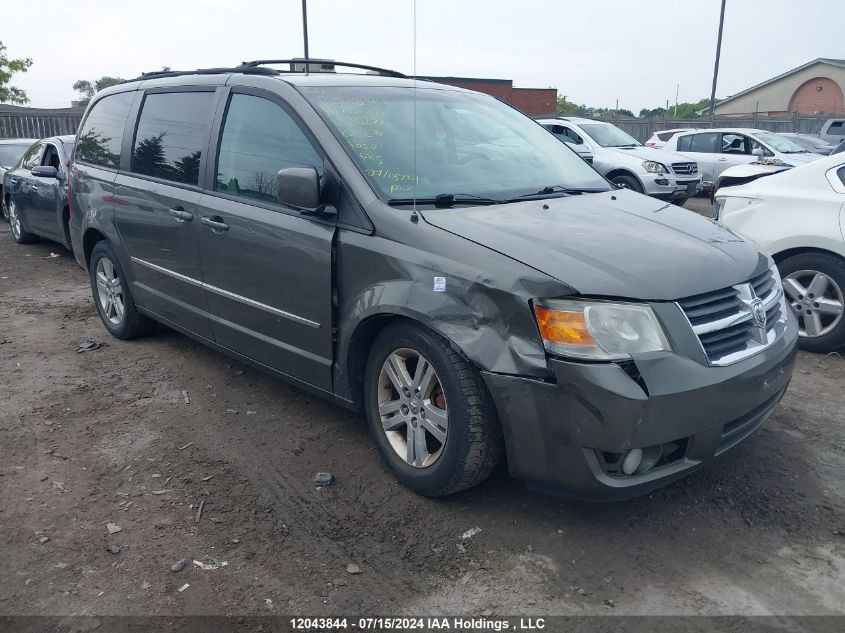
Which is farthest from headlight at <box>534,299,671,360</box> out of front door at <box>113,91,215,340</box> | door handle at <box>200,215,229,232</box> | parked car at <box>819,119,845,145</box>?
parked car at <box>819,119,845,145</box>

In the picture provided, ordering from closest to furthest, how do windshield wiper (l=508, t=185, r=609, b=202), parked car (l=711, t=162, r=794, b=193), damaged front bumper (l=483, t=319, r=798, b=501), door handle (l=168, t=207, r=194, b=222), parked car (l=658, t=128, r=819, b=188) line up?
damaged front bumper (l=483, t=319, r=798, b=501) < windshield wiper (l=508, t=185, r=609, b=202) < door handle (l=168, t=207, r=194, b=222) < parked car (l=711, t=162, r=794, b=193) < parked car (l=658, t=128, r=819, b=188)

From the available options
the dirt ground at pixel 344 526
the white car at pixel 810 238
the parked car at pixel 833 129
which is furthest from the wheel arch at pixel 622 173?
the parked car at pixel 833 129

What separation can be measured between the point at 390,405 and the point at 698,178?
12.0 metres

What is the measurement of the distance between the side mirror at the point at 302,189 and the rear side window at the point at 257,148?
21cm

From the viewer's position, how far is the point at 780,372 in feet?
10.7

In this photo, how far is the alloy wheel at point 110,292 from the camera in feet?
18.5

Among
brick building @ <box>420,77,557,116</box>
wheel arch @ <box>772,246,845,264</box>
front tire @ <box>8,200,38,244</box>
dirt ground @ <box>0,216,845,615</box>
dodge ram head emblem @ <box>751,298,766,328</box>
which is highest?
brick building @ <box>420,77,557,116</box>

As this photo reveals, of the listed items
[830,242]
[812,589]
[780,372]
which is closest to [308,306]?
[780,372]

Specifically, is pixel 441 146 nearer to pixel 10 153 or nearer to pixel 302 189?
pixel 302 189

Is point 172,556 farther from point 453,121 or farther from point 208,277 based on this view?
point 453,121

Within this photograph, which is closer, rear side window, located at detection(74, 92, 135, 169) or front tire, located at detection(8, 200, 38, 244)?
rear side window, located at detection(74, 92, 135, 169)

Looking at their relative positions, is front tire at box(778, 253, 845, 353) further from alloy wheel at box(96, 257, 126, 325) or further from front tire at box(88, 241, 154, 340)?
alloy wheel at box(96, 257, 126, 325)

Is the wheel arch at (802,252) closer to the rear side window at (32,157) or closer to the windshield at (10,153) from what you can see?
the rear side window at (32,157)

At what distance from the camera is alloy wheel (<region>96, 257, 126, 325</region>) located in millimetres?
5629
